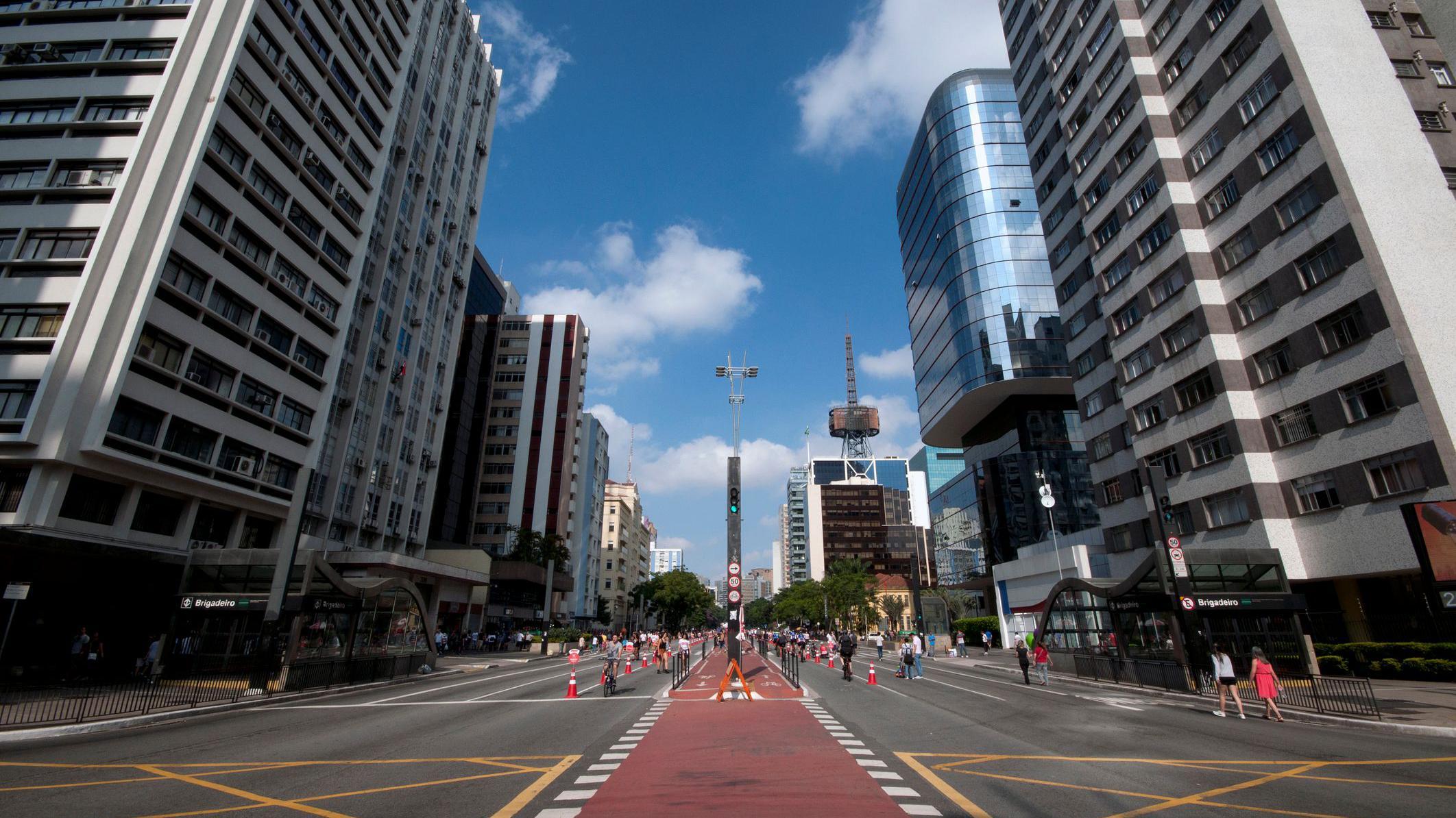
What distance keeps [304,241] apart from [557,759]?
42.2 metres

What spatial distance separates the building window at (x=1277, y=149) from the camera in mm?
29656

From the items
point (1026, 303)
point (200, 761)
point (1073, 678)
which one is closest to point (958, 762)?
point (200, 761)

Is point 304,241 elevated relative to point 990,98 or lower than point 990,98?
lower

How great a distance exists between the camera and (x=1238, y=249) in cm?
3300

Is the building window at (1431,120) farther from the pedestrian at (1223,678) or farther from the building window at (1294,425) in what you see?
the pedestrian at (1223,678)

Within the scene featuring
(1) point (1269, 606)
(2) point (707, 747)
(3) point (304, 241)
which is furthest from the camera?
(3) point (304, 241)

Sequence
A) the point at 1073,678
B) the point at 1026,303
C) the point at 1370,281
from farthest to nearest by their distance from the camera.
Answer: the point at 1026,303
the point at 1073,678
the point at 1370,281

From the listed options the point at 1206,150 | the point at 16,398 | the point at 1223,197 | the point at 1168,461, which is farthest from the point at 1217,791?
the point at 16,398

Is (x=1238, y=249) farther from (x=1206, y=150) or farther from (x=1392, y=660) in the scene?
(x=1392, y=660)

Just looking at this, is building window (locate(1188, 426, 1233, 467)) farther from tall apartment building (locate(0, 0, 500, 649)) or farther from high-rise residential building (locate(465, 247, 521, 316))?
high-rise residential building (locate(465, 247, 521, 316))

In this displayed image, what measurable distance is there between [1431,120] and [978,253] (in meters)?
37.3

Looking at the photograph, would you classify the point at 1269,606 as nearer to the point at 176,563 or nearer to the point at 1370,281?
the point at 1370,281

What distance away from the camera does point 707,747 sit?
12250 mm

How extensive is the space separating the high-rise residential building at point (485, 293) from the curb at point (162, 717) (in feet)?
194
